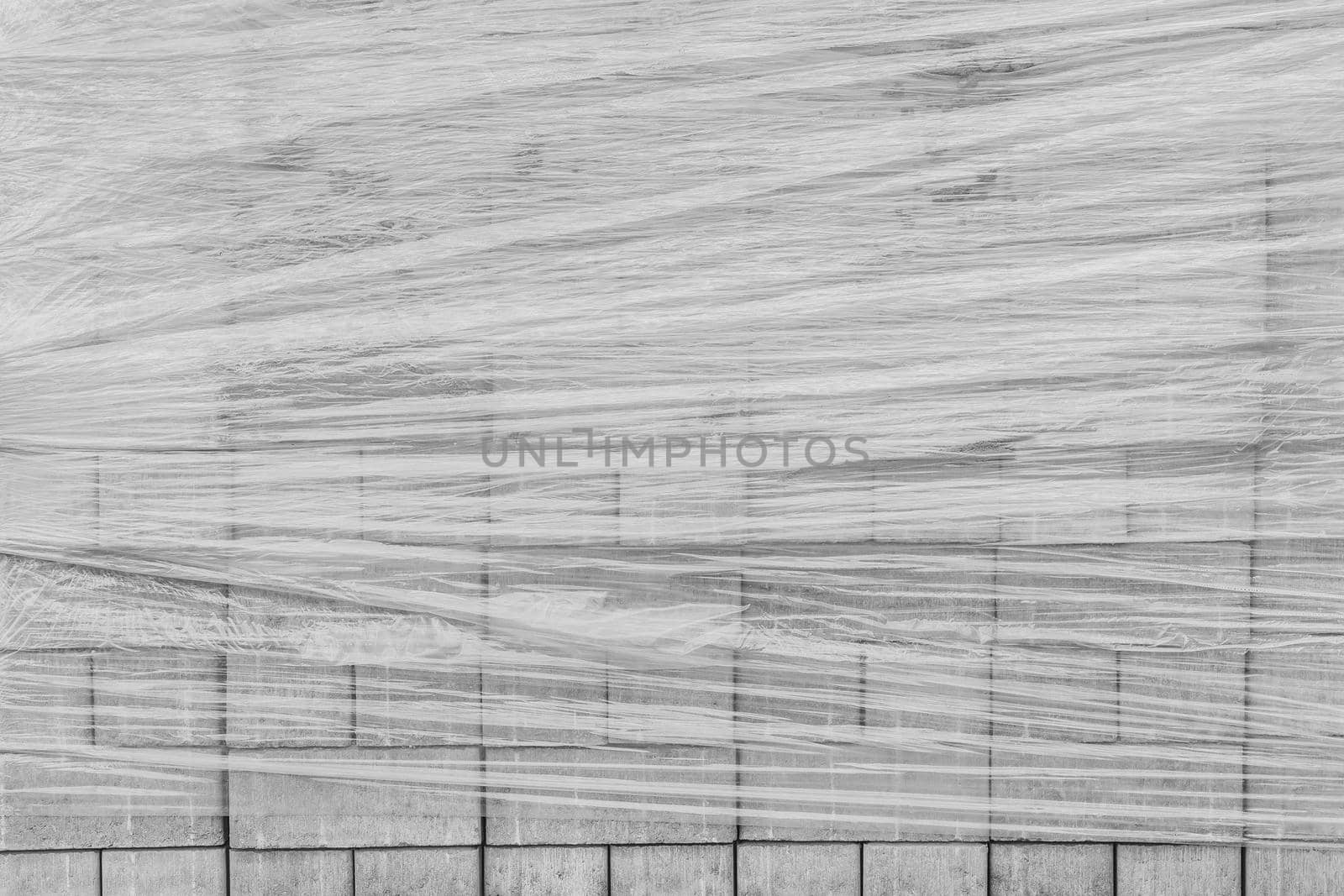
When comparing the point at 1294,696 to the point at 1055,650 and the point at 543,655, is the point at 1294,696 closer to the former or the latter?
the point at 1055,650

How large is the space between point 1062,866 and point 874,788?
0.33 metres

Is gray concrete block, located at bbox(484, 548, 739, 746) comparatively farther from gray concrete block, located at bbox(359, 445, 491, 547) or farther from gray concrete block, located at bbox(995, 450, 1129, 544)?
gray concrete block, located at bbox(995, 450, 1129, 544)

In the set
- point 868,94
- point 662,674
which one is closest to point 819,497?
point 662,674

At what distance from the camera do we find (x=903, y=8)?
1.08 m

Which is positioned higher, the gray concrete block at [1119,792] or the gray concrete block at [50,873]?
the gray concrete block at [1119,792]

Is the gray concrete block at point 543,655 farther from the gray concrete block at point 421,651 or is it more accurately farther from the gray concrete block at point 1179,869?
the gray concrete block at point 1179,869

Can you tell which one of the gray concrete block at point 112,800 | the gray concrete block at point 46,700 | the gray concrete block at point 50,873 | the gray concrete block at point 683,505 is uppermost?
the gray concrete block at point 683,505

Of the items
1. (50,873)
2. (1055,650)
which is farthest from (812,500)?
(50,873)

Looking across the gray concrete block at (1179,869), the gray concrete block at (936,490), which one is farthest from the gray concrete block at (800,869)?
the gray concrete block at (936,490)

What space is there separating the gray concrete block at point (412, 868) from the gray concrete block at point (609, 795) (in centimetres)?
6

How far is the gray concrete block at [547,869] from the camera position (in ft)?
3.81

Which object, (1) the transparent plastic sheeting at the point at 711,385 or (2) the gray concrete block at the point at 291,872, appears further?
(2) the gray concrete block at the point at 291,872

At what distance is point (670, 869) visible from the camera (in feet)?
3.82

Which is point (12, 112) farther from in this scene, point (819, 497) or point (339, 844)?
point (819, 497)
